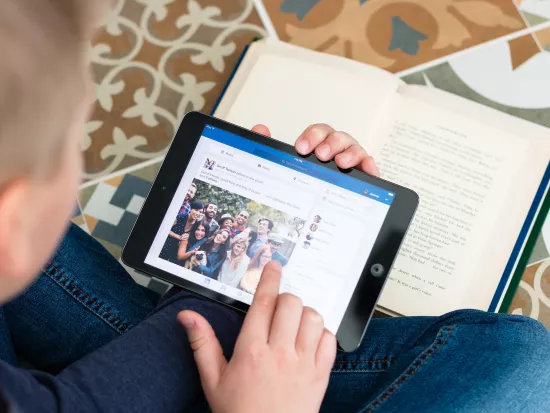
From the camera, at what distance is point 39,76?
19 centimetres

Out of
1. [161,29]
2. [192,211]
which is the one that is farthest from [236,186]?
[161,29]

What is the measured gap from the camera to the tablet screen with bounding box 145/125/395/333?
0.46m

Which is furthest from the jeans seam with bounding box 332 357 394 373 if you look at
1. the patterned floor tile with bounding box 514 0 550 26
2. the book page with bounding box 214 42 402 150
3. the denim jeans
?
the patterned floor tile with bounding box 514 0 550 26

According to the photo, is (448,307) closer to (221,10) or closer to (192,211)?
(192,211)

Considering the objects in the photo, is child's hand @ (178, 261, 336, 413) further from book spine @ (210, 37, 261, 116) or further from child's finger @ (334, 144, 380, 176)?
book spine @ (210, 37, 261, 116)

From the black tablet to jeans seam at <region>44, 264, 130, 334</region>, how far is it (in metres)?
0.06

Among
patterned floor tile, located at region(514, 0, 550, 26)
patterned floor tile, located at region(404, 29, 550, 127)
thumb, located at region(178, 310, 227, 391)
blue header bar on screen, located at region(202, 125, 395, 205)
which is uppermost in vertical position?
patterned floor tile, located at region(514, 0, 550, 26)

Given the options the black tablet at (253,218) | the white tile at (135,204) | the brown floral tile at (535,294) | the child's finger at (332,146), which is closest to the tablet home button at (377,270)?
the black tablet at (253,218)

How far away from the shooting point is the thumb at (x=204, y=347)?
39 cm

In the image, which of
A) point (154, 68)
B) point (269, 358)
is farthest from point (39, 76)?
point (154, 68)

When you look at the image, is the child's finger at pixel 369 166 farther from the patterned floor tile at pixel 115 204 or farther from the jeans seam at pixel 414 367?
the patterned floor tile at pixel 115 204

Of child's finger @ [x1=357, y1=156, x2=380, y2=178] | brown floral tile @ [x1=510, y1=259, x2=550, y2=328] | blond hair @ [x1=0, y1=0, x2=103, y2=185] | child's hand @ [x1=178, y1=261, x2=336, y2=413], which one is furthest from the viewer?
brown floral tile @ [x1=510, y1=259, x2=550, y2=328]

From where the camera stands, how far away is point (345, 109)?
57 cm

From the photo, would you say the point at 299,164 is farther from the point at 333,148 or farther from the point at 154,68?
the point at 154,68
